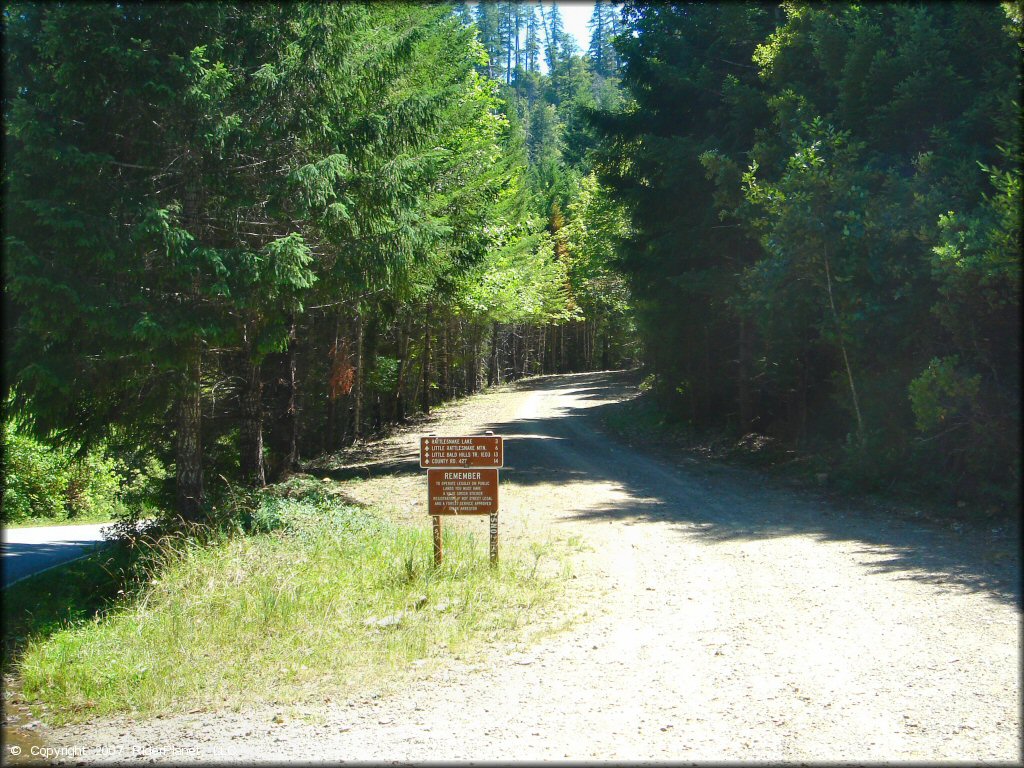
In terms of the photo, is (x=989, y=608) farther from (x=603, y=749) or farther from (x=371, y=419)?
(x=371, y=419)

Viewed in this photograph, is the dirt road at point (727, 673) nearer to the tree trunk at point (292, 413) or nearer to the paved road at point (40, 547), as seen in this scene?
the tree trunk at point (292, 413)

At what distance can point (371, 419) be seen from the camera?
28.8m

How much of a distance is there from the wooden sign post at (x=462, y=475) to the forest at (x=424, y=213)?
3.27 metres

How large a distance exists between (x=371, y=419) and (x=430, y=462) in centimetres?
2002

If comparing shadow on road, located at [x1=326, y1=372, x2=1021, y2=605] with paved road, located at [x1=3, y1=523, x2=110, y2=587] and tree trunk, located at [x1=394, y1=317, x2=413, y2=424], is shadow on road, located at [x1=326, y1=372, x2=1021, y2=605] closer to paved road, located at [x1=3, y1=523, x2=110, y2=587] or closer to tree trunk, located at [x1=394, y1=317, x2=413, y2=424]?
paved road, located at [x1=3, y1=523, x2=110, y2=587]

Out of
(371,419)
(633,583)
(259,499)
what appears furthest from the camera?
(371,419)

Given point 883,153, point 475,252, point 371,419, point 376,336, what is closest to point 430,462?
point 475,252

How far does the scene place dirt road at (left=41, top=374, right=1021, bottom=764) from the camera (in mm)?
5023

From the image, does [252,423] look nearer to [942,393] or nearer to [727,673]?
[727,673]

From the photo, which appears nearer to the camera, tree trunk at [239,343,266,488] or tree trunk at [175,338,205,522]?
tree trunk at [175,338,205,522]

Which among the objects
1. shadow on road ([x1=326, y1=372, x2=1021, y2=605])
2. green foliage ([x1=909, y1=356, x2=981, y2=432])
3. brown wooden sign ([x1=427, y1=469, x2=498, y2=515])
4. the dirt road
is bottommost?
the dirt road

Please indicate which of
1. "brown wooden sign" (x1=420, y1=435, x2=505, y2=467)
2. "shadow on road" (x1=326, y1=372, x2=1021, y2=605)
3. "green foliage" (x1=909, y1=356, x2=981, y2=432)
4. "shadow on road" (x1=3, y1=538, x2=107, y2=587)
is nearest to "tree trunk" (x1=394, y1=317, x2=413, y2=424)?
"shadow on road" (x1=326, y1=372, x2=1021, y2=605)

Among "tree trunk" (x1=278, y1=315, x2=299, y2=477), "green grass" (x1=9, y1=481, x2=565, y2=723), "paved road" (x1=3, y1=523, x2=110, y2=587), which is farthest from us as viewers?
"tree trunk" (x1=278, y1=315, x2=299, y2=477)

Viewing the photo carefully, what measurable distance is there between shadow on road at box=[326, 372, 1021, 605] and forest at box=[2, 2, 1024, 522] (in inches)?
56.6
